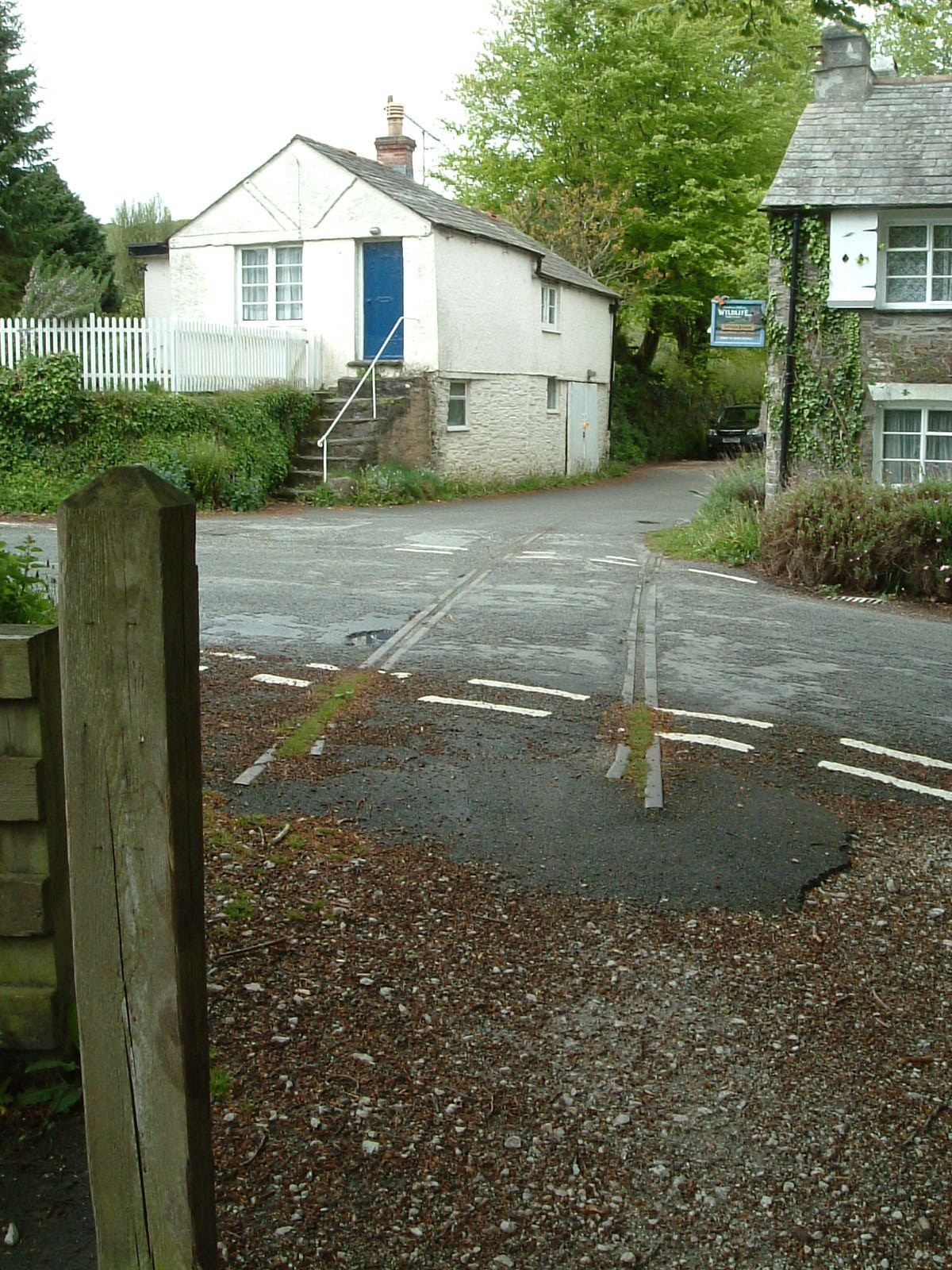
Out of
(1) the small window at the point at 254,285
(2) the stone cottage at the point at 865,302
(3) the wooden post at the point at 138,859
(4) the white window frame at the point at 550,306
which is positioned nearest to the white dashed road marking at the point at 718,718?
(3) the wooden post at the point at 138,859

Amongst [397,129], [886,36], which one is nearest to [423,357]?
[397,129]

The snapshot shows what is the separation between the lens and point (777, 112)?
42.8m

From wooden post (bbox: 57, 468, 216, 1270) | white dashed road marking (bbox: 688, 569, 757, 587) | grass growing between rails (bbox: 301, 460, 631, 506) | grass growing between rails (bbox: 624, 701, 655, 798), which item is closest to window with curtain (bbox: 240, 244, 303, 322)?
grass growing between rails (bbox: 301, 460, 631, 506)

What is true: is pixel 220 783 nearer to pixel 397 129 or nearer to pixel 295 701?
pixel 295 701

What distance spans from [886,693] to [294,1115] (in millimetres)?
6836

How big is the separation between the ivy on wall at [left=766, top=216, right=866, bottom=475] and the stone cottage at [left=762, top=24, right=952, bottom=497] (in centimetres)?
2

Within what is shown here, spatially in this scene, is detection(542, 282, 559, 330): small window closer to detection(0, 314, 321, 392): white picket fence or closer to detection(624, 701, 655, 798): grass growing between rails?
detection(0, 314, 321, 392): white picket fence

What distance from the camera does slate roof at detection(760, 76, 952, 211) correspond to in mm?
20875

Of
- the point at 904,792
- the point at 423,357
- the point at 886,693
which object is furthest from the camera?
the point at 423,357


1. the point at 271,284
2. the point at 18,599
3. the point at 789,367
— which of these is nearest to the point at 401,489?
the point at 271,284

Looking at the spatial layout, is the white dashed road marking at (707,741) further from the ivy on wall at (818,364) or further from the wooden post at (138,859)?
the ivy on wall at (818,364)

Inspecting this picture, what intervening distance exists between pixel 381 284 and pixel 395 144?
8727 millimetres

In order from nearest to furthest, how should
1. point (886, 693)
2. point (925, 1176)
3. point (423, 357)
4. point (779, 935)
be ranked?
point (925, 1176) < point (779, 935) < point (886, 693) < point (423, 357)

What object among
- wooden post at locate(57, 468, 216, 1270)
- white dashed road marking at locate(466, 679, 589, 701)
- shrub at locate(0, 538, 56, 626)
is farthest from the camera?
white dashed road marking at locate(466, 679, 589, 701)
